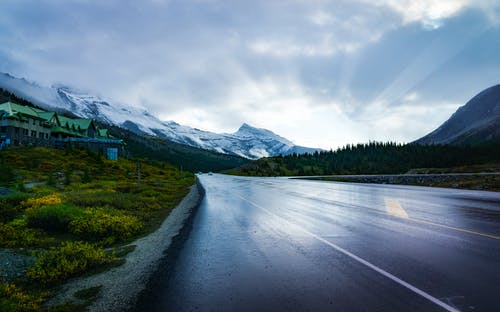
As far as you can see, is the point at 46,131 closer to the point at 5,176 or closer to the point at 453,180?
the point at 5,176

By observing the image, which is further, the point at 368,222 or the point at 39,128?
the point at 39,128

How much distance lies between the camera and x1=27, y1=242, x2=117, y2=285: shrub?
18.5 feet

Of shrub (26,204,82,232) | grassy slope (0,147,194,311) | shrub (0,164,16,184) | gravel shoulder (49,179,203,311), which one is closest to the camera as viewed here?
gravel shoulder (49,179,203,311)

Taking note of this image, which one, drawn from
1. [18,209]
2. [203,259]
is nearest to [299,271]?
[203,259]

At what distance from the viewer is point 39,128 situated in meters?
67.2

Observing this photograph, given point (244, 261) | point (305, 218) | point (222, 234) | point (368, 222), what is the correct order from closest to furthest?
point (244, 261)
point (222, 234)
point (368, 222)
point (305, 218)

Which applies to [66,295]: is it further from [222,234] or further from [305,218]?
[305,218]

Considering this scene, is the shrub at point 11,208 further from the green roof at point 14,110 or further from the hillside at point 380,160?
the hillside at point 380,160

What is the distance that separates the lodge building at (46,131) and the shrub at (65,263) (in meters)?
64.9

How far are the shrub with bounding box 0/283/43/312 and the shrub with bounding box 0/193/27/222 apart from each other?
7.90 metres

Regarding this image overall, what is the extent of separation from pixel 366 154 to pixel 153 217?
473 ft

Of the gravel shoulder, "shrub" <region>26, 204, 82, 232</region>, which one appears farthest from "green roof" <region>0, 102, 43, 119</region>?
the gravel shoulder

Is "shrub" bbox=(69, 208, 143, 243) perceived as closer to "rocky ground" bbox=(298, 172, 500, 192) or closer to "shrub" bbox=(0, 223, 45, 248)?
"shrub" bbox=(0, 223, 45, 248)

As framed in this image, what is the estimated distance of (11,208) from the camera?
12.3 metres
